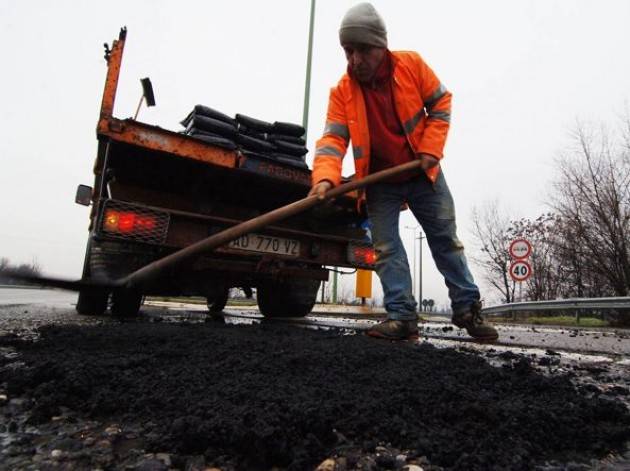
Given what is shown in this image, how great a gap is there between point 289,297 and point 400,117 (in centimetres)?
293

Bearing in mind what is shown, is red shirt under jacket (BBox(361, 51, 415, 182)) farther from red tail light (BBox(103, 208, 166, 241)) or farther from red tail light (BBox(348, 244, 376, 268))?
red tail light (BBox(103, 208, 166, 241))

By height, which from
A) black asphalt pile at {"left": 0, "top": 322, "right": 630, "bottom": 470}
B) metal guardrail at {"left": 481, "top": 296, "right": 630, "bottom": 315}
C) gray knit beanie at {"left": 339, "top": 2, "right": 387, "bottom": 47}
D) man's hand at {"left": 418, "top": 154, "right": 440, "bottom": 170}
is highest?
gray knit beanie at {"left": 339, "top": 2, "right": 387, "bottom": 47}

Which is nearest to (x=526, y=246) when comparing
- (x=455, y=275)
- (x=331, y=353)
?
(x=455, y=275)

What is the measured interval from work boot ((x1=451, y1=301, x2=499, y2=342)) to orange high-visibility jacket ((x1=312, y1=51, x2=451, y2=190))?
0.95 meters

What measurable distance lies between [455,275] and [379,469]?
236cm

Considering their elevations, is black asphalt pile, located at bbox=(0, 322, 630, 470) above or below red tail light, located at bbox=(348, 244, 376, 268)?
below

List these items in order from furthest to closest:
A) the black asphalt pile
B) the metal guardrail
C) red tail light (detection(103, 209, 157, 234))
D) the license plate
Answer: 1. the metal guardrail
2. the license plate
3. red tail light (detection(103, 209, 157, 234))
4. the black asphalt pile

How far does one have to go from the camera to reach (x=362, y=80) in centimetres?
289

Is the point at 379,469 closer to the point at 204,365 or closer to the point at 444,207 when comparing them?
the point at 204,365

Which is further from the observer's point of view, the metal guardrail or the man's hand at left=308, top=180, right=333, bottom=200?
the metal guardrail

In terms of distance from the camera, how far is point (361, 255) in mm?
4715

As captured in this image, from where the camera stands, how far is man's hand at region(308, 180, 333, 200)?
268 cm

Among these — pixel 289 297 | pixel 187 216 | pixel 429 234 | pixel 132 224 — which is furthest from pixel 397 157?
pixel 289 297

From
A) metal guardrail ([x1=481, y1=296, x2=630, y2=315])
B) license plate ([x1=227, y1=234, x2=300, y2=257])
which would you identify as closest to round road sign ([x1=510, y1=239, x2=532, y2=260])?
metal guardrail ([x1=481, y1=296, x2=630, y2=315])
